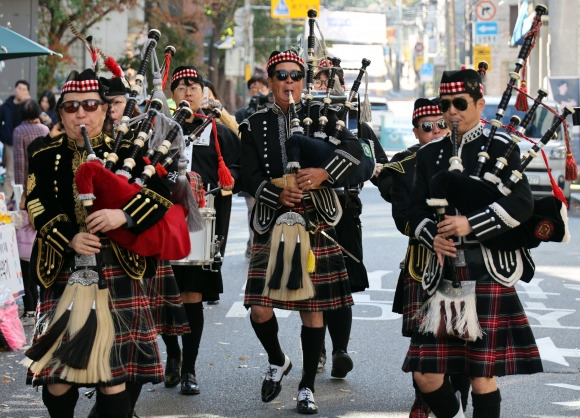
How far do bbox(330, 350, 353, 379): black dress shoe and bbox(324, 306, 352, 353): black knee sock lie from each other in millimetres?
61

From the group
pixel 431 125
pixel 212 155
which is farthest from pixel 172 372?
pixel 431 125

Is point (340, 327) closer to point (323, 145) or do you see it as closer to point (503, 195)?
point (323, 145)

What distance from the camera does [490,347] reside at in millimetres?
5230

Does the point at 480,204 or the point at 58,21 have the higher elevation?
the point at 58,21

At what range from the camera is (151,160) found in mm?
5258

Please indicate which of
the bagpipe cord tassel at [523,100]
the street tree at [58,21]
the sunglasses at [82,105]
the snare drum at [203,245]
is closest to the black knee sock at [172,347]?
the snare drum at [203,245]

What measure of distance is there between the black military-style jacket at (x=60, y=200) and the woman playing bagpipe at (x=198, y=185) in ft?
6.64

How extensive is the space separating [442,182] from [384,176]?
5.86 ft

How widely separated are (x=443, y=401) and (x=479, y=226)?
33.5 inches

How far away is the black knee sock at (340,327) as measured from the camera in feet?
25.1

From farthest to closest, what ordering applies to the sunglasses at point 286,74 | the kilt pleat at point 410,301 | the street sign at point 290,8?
the street sign at point 290,8, the sunglasses at point 286,74, the kilt pleat at point 410,301

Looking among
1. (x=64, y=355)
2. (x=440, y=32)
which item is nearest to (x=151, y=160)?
(x=64, y=355)

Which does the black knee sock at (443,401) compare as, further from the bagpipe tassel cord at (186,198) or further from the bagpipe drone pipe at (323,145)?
the bagpipe drone pipe at (323,145)

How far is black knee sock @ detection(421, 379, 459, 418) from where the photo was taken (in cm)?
533
